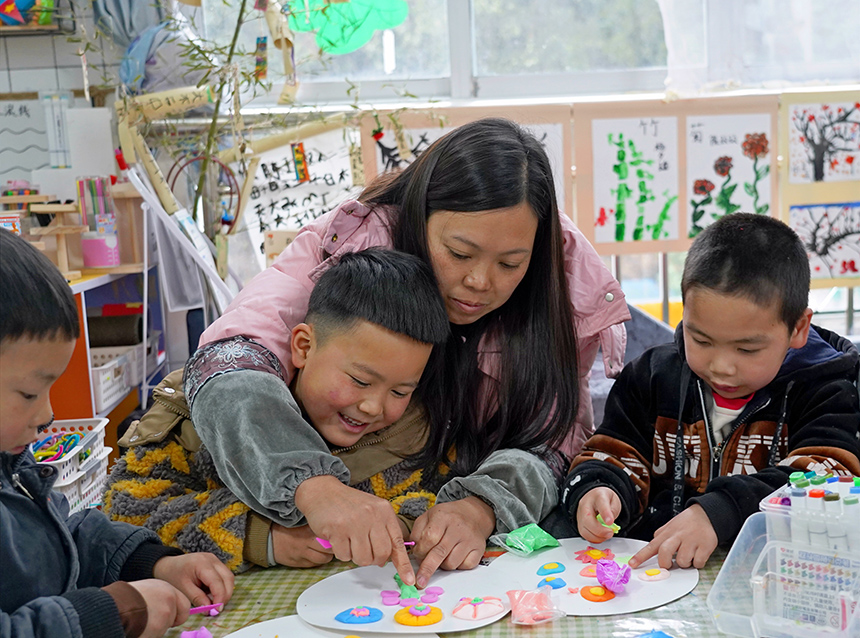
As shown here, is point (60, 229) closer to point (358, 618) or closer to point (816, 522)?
point (358, 618)

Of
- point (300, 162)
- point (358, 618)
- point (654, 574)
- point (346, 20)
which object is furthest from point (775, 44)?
point (358, 618)

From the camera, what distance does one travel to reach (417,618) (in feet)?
2.93

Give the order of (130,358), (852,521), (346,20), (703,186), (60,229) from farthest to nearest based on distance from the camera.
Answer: (703,186), (346,20), (130,358), (60,229), (852,521)

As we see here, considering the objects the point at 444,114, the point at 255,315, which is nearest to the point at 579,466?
the point at 255,315

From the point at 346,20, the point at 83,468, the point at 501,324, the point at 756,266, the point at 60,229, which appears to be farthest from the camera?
the point at 346,20

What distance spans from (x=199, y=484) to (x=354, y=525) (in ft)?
1.00

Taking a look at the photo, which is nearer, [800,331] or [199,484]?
[199,484]

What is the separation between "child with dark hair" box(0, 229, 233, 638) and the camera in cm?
79

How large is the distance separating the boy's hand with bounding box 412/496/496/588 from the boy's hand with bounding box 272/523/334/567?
0.39 feet

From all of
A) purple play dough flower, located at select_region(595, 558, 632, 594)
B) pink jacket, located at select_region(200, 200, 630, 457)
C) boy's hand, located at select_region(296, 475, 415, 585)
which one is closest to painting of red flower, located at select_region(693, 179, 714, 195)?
pink jacket, located at select_region(200, 200, 630, 457)

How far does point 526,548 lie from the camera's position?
41.5 inches

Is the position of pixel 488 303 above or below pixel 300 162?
below

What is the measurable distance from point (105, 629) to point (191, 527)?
0.26 m

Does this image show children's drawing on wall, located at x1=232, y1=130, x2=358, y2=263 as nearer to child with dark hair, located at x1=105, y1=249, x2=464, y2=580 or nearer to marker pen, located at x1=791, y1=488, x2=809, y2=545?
child with dark hair, located at x1=105, y1=249, x2=464, y2=580
